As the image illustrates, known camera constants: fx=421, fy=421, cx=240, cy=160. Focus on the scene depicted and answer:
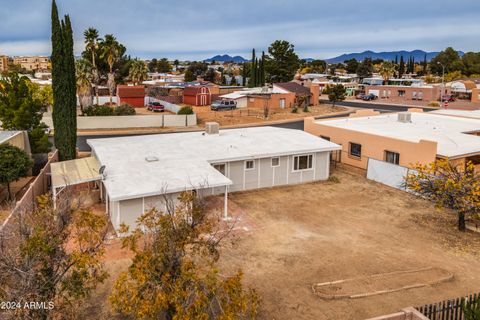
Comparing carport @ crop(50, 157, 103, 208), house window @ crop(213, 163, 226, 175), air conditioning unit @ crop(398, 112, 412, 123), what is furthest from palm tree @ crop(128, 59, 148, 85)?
house window @ crop(213, 163, 226, 175)

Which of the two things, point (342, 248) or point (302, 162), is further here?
point (302, 162)

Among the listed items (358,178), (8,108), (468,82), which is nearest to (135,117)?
(8,108)

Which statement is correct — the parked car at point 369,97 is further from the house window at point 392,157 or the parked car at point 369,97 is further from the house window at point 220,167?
the house window at point 220,167

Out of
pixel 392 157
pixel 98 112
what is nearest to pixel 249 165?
pixel 392 157

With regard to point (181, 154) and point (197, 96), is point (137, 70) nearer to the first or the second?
point (197, 96)

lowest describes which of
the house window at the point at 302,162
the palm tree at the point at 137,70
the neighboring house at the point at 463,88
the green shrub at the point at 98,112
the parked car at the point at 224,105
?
the house window at the point at 302,162

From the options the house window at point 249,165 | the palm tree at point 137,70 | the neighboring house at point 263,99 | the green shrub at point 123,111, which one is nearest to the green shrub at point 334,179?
the house window at point 249,165

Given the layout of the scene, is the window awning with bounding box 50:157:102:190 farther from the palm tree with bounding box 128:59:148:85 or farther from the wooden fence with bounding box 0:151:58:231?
the palm tree with bounding box 128:59:148:85
